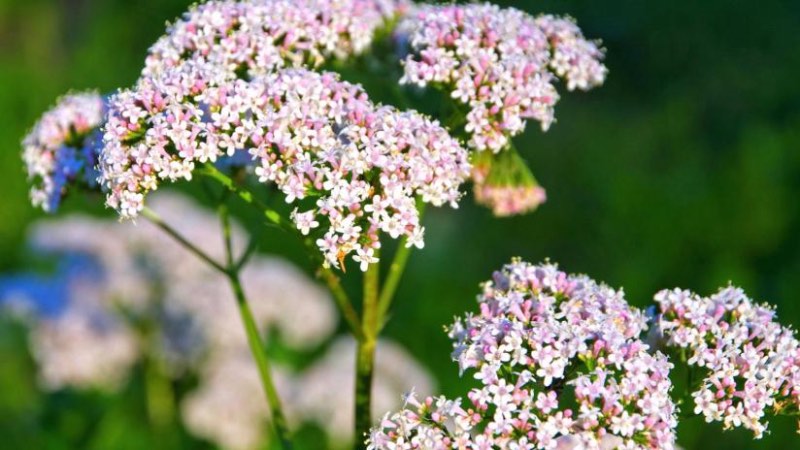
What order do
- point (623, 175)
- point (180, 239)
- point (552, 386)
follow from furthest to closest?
point (623, 175), point (180, 239), point (552, 386)

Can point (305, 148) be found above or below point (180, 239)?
below

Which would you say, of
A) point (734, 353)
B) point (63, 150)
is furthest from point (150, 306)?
point (734, 353)

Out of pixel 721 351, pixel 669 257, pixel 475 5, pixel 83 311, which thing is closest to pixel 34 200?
pixel 475 5

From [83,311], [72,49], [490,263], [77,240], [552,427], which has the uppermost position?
[72,49]

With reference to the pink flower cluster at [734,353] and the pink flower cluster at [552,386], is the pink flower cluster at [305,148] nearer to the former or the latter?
the pink flower cluster at [552,386]

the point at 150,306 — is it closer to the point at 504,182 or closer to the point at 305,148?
the point at 504,182

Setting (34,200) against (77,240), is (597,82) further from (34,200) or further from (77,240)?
(77,240)

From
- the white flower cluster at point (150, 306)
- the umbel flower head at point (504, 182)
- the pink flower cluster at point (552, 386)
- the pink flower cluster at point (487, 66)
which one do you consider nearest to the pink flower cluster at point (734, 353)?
the pink flower cluster at point (552, 386)

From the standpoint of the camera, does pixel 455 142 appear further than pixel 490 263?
No
